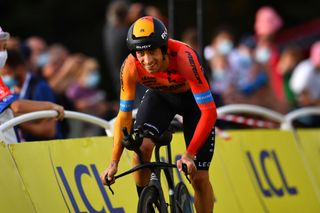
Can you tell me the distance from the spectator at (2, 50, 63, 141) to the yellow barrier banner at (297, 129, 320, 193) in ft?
11.2

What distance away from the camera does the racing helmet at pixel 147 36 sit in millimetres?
8688

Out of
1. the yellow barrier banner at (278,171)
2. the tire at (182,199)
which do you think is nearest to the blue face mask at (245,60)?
the yellow barrier banner at (278,171)

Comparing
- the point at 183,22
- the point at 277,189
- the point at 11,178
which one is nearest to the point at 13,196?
the point at 11,178

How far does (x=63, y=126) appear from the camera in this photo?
39.7 feet

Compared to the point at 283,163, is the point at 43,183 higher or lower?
higher

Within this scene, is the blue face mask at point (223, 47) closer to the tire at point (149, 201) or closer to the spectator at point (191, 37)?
the spectator at point (191, 37)

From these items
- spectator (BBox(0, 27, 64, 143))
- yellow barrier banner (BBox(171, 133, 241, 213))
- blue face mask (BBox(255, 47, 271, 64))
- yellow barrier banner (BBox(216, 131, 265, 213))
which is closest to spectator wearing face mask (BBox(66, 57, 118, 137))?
blue face mask (BBox(255, 47, 271, 64))

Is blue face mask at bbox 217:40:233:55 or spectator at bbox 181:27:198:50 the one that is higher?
spectator at bbox 181:27:198:50

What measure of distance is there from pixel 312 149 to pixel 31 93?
3922 mm

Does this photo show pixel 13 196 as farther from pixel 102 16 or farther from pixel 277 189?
pixel 102 16

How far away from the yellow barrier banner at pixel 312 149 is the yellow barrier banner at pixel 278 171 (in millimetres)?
163

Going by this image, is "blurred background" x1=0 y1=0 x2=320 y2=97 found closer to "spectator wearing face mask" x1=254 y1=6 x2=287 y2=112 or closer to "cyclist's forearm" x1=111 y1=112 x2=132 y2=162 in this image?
"spectator wearing face mask" x1=254 y1=6 x2=287 y2=112

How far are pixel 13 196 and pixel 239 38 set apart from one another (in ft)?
45.1

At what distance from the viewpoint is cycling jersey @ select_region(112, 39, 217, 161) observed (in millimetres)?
8953
